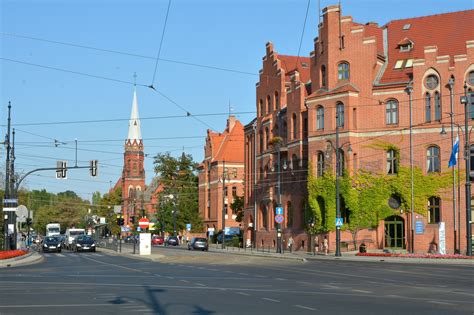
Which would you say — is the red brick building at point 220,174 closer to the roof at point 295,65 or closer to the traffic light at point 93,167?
the roof at point 295,65

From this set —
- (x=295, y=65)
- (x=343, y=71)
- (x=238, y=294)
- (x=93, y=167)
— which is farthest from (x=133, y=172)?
(x=238, y=294)

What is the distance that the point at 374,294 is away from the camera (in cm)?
2061

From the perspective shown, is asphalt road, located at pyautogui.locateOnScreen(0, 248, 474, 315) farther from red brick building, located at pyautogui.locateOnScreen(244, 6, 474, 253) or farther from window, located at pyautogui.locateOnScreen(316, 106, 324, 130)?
window, located at pyautogui.locateOnScreen(316, 106, 324, 130)

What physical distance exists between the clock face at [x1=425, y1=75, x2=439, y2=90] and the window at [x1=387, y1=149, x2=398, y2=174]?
6.10m

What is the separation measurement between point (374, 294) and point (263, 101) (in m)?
57.0

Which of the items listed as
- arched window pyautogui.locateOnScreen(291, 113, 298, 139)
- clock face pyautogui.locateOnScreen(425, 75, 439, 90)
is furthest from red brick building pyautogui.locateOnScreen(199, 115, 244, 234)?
clock face pyautogui.locateOnScreen(425, 75, 439, 90)

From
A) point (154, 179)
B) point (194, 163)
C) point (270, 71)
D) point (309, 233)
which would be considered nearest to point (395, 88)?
point (309, 233)

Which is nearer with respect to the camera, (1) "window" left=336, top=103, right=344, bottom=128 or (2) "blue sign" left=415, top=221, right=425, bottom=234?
(2) "blue sign" left=415, top=221, right=425, bottom=234

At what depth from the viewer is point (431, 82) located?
57.6m

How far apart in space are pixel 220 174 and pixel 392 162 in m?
48.6

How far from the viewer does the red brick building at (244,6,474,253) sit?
56.5 metres

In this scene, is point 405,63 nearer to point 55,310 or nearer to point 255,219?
point 255,219

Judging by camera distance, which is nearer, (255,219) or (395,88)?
(395,88)

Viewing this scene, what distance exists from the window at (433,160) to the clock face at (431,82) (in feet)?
16.2
